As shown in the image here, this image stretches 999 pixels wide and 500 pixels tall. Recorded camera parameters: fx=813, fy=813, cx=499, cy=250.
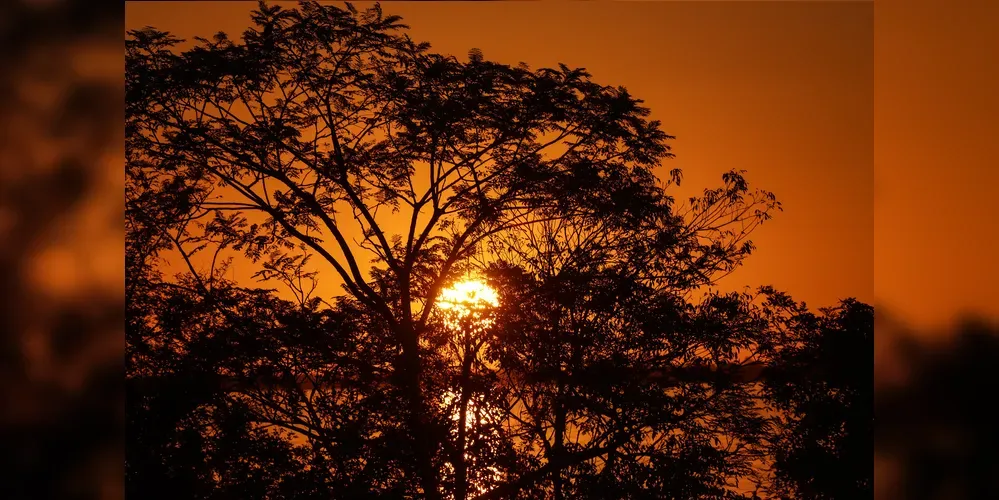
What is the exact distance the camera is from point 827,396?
8.51 metres

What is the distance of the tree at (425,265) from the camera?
22.6ft

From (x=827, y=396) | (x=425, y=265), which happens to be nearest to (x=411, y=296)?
(x=425, y=265)

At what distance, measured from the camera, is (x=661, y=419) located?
759cm

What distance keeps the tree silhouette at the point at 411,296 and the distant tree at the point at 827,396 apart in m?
0.41
